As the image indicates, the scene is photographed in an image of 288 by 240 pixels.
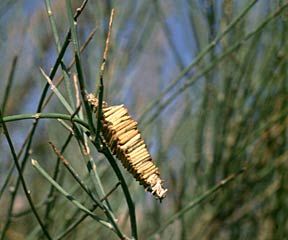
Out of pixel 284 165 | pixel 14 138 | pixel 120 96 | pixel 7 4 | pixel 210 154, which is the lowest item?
pixel 284 165

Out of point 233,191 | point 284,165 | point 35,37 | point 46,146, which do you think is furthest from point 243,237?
point 46,146

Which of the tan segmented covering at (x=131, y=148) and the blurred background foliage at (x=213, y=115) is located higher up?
the blurred background foliage at (x=213, y=115)

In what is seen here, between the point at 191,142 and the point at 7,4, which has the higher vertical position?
the point at 7,4

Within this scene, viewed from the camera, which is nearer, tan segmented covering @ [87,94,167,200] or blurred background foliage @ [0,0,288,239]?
tan segmented covering @ [87,94,167,200]

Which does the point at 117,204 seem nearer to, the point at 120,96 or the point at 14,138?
the point at 120,96

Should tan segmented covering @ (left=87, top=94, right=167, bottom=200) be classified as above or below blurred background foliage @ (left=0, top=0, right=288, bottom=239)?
below

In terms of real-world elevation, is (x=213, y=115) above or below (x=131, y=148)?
above

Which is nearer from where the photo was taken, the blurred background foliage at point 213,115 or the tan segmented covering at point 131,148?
the tan segmented covering at point 131,148

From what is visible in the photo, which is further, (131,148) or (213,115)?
(213,115)
